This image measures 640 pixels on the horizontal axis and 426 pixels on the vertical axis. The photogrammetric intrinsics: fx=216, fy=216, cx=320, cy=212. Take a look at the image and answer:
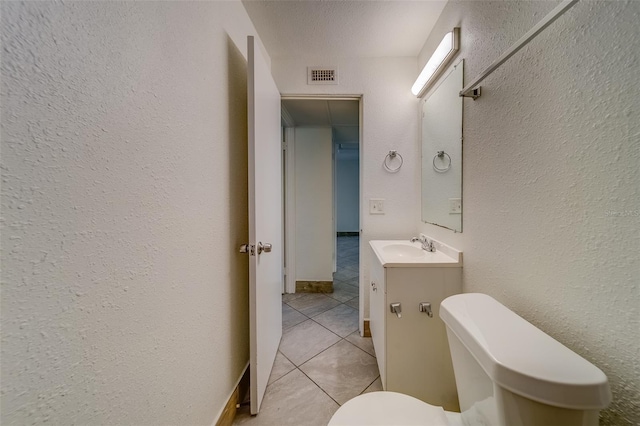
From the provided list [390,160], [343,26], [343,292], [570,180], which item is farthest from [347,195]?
[570,180]

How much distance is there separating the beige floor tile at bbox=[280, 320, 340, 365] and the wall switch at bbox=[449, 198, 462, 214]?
130 cm

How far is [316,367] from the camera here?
4.78 ft

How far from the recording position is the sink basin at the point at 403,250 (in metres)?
1.46

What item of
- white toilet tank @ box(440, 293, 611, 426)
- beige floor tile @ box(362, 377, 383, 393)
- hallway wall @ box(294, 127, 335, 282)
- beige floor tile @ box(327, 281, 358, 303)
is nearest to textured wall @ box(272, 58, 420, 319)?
beige floor tile @ box(362, 377, 383, 393)

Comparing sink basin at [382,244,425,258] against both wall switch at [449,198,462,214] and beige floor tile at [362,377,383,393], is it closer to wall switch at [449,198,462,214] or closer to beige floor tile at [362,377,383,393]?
wall switch at [449,198,462,214]

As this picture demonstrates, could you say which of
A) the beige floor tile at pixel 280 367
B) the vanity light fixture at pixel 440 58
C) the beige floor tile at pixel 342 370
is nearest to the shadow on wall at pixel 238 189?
the beige floor tile at pixel 280 367

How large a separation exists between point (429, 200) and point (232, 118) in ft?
4.54

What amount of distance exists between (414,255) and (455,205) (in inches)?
16.7

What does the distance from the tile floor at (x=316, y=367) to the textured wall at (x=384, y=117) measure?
1.40 ft

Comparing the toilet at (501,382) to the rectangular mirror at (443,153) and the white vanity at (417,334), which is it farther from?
the rectangular mirror at (443,153)

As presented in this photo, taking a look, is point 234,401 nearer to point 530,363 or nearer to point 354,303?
point 530,363

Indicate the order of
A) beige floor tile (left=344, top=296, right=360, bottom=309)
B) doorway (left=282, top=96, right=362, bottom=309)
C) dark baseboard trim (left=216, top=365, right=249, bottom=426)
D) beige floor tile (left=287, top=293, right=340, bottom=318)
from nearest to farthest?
dark baseboard trim (left=216, top=365, right=249, bottom=426) → beige floor tile (left=287, top=293, right=340, bottom=318) → beige floor tile (left=344, top=296, right=360, bottom=309) → doorway (left=282, top=96, right=362, bottom=309)

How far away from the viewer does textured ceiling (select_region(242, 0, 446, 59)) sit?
1.30 m

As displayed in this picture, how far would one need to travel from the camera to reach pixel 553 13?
22.8 inches
